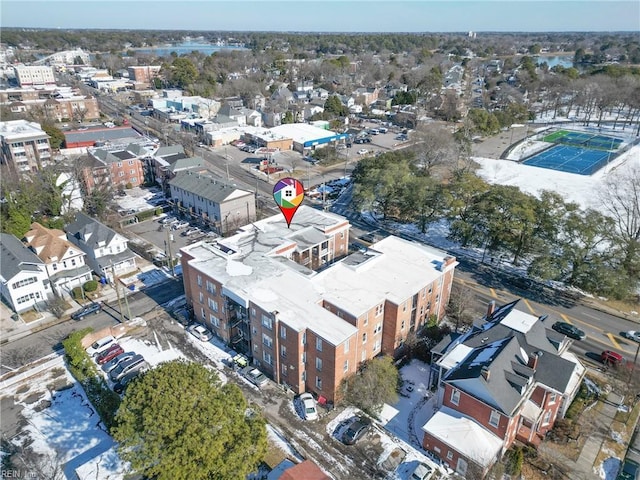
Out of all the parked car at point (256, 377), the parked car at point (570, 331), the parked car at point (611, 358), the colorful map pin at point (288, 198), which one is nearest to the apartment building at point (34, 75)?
the colorful map pin at point (288, 198)

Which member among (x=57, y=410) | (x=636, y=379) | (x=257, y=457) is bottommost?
(x=57, y=410)

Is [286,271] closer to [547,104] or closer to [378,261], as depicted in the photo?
[378,261]

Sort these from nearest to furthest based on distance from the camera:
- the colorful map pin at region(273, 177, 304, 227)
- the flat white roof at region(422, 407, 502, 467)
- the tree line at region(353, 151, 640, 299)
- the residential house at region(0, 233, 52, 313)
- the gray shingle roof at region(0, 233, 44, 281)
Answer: the flat white roof at region(422, 407, 502, 467)
the residential house at region(0, 233, 52, 313)
the gray shingle roof at region(0, 233, 44, 281)
the tree line at region(353, 151, 640, 299)
the colorful map pin at region(273, 177, 304, 227)

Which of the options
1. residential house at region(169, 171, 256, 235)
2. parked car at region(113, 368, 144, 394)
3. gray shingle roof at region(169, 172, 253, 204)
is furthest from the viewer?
gray shingle roof at region(169, 172, 253, 204)

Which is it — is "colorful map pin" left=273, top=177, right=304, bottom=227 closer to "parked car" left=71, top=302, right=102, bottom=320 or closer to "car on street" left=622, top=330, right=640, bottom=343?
"parked car" left=71, top=302, right=102, bottom=320

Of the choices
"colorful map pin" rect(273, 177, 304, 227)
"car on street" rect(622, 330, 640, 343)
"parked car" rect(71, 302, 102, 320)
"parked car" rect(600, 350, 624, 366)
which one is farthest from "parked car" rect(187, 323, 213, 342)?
"car on street" rect(622, 330, 640, 343)

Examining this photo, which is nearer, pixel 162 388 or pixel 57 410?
pixel 162 388

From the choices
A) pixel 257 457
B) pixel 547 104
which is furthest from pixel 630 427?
pixel 547 104
